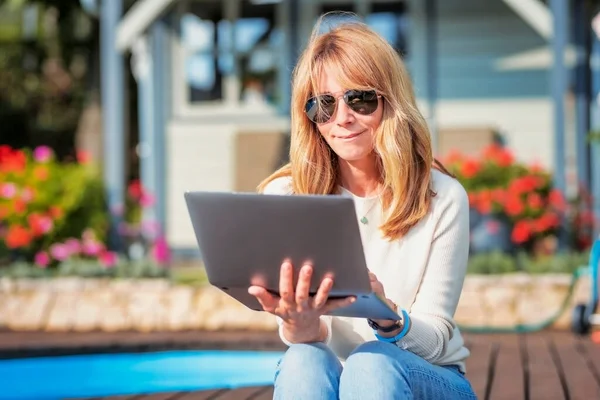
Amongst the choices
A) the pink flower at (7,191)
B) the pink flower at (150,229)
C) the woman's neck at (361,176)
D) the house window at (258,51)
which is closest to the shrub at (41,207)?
the pink flower at (7,191)

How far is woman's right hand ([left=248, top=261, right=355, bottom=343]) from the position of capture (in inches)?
70.8

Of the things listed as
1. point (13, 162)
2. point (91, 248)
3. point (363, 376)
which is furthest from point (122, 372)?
point (363, 376)

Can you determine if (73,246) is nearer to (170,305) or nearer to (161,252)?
(161,252)

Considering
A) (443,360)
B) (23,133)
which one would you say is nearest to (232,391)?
(443,360)

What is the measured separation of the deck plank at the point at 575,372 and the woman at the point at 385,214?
1.53 metres

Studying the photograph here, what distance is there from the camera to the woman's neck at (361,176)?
2.24 m

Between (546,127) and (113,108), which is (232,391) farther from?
(546,127)

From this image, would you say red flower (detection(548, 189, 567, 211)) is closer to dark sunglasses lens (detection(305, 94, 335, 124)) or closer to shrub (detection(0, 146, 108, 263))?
shrub (detection(0, 146, 108, 263))

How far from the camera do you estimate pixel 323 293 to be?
5.94 feet

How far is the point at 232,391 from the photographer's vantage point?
3.70m

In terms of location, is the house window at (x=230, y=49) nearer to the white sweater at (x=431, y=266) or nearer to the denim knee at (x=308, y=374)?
the white sweater at (x=431, y=266)

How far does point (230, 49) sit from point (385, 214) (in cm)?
740

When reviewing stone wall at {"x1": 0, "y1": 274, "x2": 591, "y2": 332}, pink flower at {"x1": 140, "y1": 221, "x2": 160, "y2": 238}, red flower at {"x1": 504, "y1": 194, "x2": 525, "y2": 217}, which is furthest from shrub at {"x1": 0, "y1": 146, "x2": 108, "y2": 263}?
red flower at {"x1": 504, "y1": 194, "x2": 525, "y2": 217}

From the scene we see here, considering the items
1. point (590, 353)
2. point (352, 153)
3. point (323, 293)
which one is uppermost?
point (352, 153)
